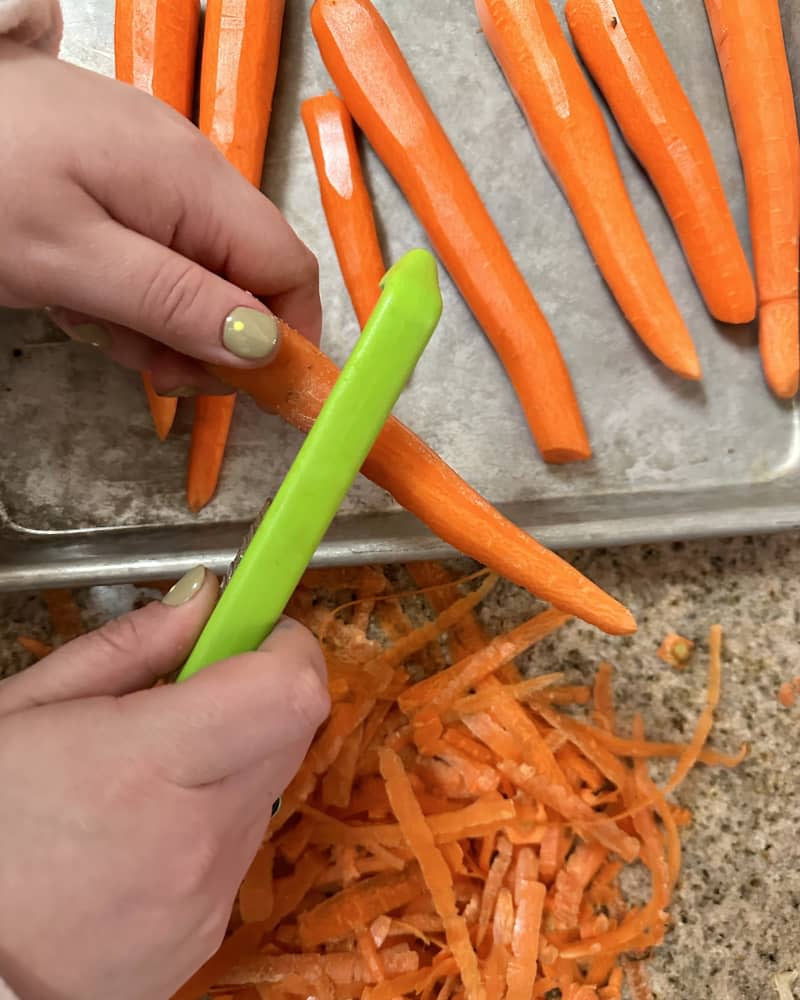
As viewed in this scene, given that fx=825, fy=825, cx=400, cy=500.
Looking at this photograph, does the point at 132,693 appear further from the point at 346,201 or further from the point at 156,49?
the point at 156,49

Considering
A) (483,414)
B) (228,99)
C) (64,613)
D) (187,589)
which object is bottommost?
(64,613)

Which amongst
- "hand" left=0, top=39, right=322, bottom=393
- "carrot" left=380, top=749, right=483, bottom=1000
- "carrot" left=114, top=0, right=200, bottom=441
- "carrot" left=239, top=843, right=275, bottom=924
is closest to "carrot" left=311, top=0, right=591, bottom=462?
"carrot" left=114, top=0, right=200, bottom=441

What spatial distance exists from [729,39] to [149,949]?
971 mm

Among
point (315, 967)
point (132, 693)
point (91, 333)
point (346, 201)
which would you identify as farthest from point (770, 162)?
point (315, 967)

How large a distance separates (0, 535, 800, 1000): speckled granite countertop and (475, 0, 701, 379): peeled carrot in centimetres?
23

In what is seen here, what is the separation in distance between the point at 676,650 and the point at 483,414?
33 cm

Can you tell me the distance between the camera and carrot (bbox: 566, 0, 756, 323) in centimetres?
84

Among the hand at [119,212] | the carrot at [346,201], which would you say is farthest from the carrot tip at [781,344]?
the hand at [119,212]

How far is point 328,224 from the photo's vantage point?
88 cm

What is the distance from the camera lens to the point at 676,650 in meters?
0.89

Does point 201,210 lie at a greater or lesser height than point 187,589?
greater

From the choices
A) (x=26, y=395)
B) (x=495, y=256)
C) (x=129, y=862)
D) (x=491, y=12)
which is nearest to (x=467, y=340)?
(x=495, y=256)

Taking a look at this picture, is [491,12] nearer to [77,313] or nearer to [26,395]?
[77,313]

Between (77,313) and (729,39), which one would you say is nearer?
(77,313)
